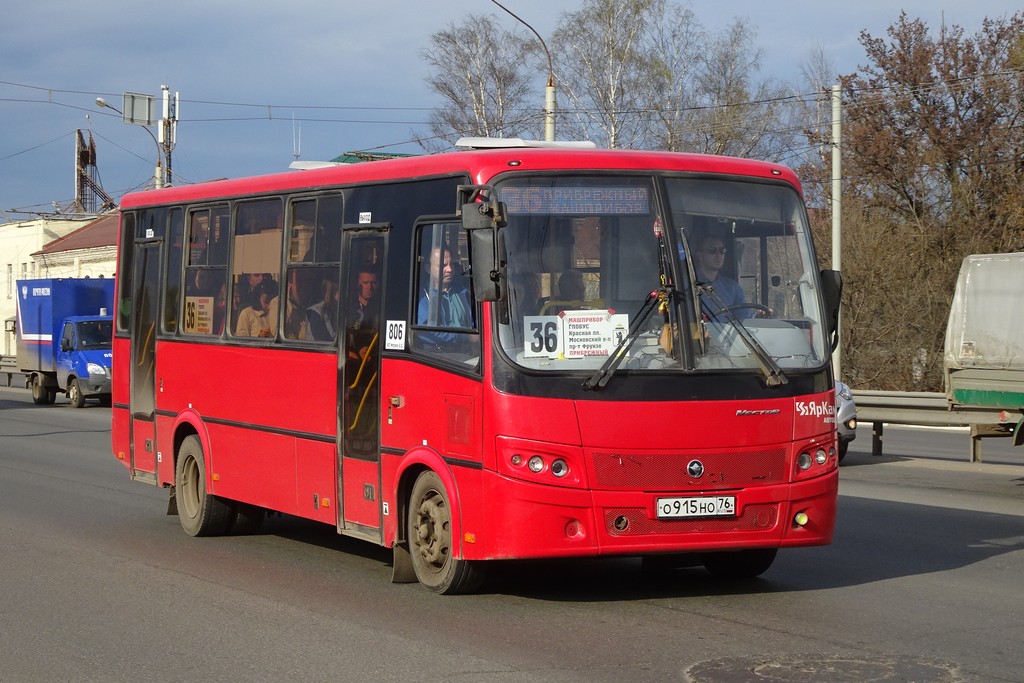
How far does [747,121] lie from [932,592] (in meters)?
44.0

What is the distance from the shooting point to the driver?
848 centimetres

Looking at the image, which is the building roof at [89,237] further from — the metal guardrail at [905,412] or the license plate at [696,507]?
the license plate at [696,507]

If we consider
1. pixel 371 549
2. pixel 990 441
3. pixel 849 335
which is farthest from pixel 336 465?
pixel 849 335

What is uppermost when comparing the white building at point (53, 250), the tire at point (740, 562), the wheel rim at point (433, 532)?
the white building at point (53, 250)

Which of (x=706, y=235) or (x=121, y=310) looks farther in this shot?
(x=121, y=310)

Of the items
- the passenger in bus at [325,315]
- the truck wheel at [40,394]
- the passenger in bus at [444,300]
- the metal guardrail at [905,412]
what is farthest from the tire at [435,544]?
the truck wheel at [40,394]

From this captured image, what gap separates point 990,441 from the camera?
2386 cm

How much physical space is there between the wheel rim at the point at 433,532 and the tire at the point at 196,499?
336 centimetres

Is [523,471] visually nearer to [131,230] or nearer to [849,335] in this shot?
[131,230]

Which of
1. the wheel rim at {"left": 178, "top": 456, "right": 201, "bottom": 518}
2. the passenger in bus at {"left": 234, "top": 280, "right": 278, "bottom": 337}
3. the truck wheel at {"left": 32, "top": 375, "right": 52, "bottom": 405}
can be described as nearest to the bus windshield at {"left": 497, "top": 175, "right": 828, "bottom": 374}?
the passenger in bus at {"left": 234, "top": 280, "right": 278, "bottom": 337}

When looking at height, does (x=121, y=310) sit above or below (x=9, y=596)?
above

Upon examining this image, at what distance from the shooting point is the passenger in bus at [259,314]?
10.9 metres

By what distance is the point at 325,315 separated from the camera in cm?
1004

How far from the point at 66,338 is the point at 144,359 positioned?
22698mm
